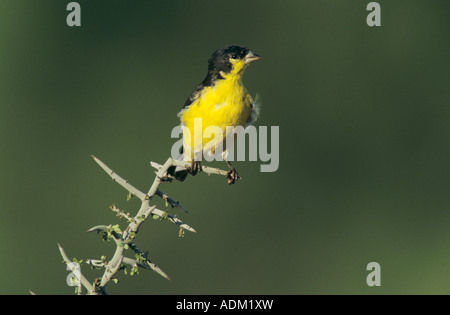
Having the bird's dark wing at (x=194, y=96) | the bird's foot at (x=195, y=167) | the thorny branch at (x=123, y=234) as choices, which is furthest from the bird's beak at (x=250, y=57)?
the thorny branch at (x=123, y=234)

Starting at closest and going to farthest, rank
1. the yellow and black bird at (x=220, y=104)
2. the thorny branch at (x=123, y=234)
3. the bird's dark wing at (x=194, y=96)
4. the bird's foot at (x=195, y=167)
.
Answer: the thorny branch at (x=123, y=234) < the bird's foot at (x=195, y=167) < the yellow and black bird at (x=220, y=104) < the bird's dark wing at (x=194, y=96)

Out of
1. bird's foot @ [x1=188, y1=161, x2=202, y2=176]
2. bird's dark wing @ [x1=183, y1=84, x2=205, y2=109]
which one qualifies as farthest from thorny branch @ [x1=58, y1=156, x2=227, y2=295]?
bird's dark wing @ [x1=183, y1=84, x2=205, y2=109]

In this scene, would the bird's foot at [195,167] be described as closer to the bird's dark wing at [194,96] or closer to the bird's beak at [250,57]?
the bird's dark wing at [194,96]

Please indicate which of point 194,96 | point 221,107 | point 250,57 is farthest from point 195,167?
point 250,57

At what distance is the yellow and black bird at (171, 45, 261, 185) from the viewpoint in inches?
126

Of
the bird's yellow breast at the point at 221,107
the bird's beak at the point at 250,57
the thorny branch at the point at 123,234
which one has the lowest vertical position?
the thorny branch at the point at 123,234

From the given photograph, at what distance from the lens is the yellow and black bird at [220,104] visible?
3.21 metres

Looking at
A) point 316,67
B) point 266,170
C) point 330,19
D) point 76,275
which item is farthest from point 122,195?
point 76,275

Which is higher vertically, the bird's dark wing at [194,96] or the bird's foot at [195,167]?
the bird's dark wing at [194,96]

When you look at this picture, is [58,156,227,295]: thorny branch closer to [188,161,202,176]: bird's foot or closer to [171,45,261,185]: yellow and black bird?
[188,161,202,176]: bird's foot

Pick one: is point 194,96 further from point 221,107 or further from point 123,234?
point 123,234
